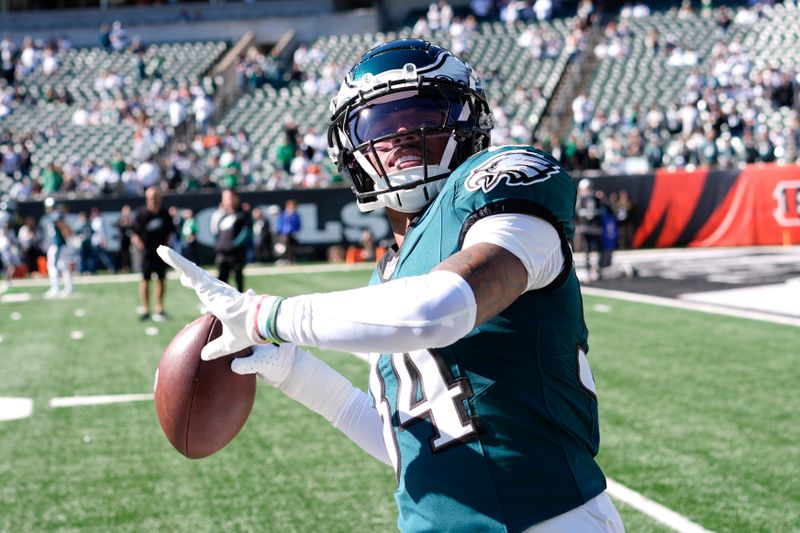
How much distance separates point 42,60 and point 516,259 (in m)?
31.6

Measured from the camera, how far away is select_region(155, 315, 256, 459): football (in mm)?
2594

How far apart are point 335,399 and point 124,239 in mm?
19621

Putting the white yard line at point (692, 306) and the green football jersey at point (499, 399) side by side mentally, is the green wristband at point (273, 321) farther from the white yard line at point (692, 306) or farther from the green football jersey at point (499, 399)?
the white yard line at point (692, 306)

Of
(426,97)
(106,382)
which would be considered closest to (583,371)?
(426,97)

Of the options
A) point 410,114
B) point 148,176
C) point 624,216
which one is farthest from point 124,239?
point 410,114

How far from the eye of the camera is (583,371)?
7.09 feet

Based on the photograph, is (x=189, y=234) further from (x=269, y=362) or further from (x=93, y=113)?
(x=269, y=362)

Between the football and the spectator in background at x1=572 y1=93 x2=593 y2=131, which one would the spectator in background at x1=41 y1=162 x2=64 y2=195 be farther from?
the football

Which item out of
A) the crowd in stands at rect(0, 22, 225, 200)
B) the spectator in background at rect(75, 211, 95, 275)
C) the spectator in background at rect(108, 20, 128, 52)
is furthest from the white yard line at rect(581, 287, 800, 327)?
the spectator in background at rect(108, 20, 128, 52)

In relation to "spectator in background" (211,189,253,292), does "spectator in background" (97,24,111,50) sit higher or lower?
higher

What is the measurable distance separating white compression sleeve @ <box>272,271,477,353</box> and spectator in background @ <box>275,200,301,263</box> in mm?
19495

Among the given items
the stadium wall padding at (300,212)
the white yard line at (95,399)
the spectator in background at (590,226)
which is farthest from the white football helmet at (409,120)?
the stadium wall padding at (300,212)

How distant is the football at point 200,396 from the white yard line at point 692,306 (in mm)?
8442

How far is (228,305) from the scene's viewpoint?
193 cm
